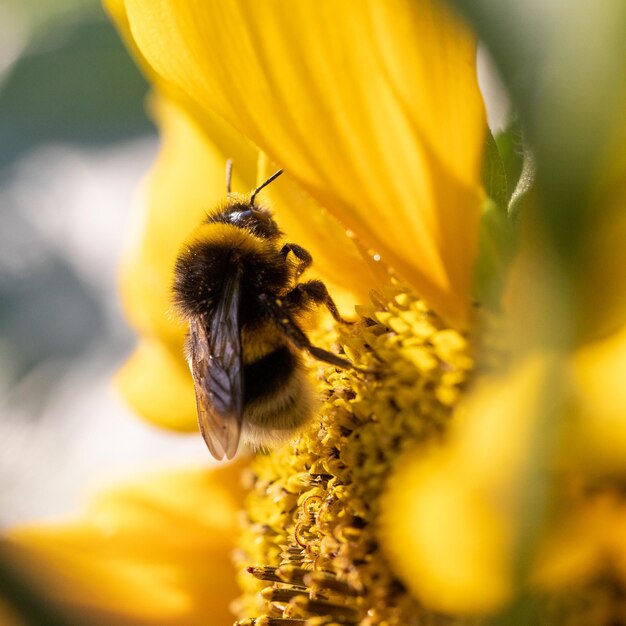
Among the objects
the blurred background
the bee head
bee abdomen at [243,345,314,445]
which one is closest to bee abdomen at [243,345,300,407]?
bee abdomen at [243,345,314,445]

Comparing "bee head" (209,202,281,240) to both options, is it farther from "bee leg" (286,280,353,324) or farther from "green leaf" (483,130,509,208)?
"green leaf" (483,130,509,208)

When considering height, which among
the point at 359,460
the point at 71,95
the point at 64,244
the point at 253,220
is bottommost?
the point at 359,460

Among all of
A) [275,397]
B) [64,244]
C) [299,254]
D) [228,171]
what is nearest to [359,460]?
[275,397]

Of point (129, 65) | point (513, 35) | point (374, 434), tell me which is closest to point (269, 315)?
point (374, 434)

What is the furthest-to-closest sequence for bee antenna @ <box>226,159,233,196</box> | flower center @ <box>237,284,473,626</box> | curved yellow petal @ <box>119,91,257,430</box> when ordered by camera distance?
curved yellow petal @ <box>119,91,257,430</box>
bee antenna @ <box>226,159,233,196</box>
flower center @ <box>237,284,473,626</box>

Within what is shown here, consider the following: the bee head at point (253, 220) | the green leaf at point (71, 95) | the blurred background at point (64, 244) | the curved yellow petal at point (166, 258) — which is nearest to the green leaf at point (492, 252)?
the bee head at point (253, 220)

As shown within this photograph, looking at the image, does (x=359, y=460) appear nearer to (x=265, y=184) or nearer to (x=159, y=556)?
(x=265, y=184)
